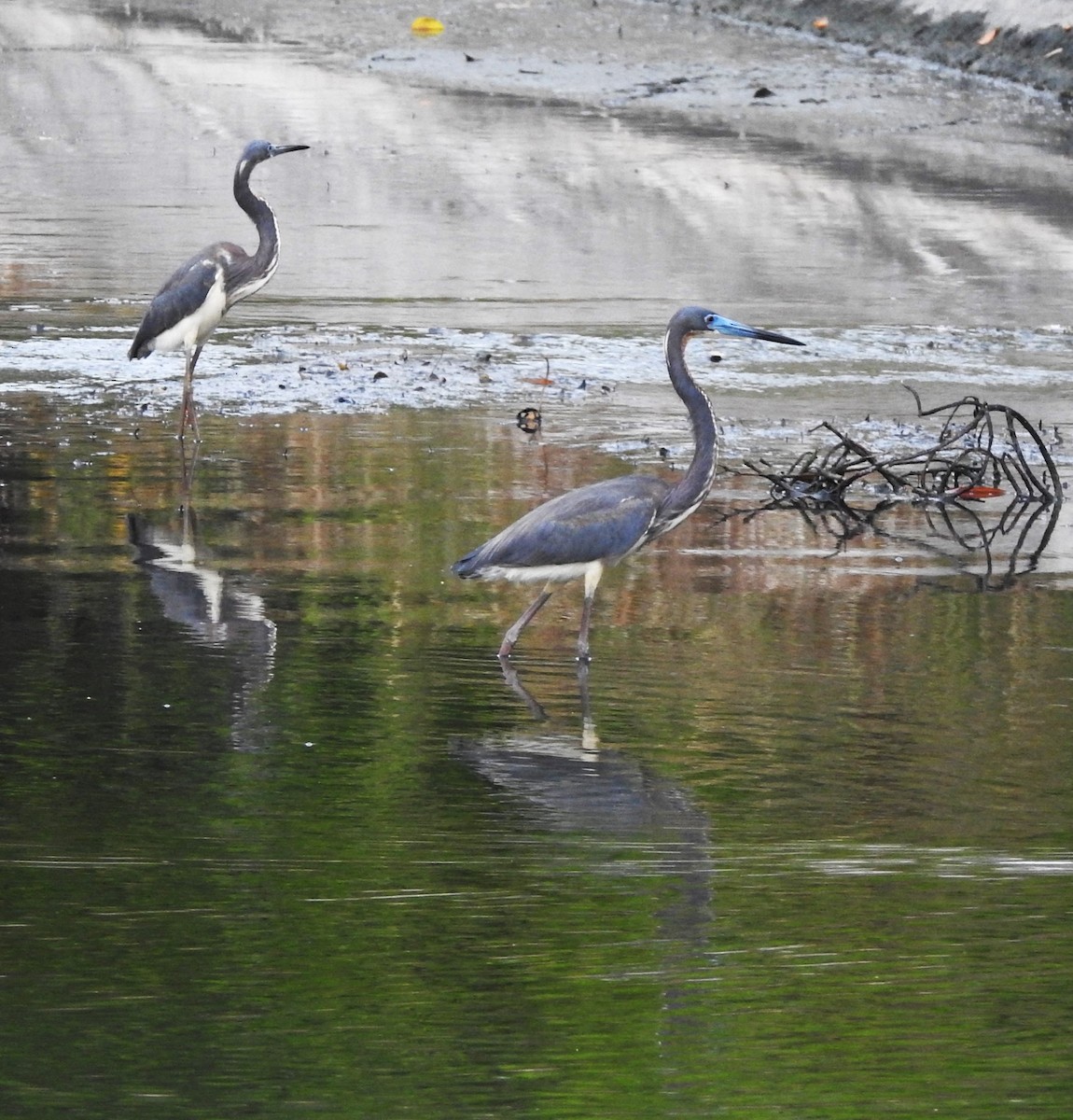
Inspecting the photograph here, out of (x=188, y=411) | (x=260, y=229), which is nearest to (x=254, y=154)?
(x=260, y=229)

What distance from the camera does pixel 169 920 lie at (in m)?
6.03

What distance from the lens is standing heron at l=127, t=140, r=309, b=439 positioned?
45.2 ft

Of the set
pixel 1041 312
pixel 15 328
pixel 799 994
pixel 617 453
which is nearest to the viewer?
pixel 799 994

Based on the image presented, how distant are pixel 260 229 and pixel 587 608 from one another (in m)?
6.54

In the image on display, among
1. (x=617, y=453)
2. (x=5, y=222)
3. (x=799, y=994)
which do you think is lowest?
(x=799, y=994)

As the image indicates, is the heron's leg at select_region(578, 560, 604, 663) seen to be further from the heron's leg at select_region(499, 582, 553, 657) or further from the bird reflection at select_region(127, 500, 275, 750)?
the bird reflection at select_region(127, 500, 275, 750)

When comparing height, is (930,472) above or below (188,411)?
below

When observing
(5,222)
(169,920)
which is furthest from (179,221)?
(169,920)

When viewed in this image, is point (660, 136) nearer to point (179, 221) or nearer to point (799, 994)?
point (179, 221)

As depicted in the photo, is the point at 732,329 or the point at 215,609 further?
the point at 732,329

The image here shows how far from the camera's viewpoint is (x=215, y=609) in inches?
372

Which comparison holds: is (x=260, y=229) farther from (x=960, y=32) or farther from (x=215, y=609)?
(x=960, y=32)

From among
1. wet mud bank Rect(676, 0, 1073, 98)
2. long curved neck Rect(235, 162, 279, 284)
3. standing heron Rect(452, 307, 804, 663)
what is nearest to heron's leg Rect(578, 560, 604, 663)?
standing heron Rect(452, 307, 804, 663)

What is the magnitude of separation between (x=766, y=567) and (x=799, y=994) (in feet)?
15.9
